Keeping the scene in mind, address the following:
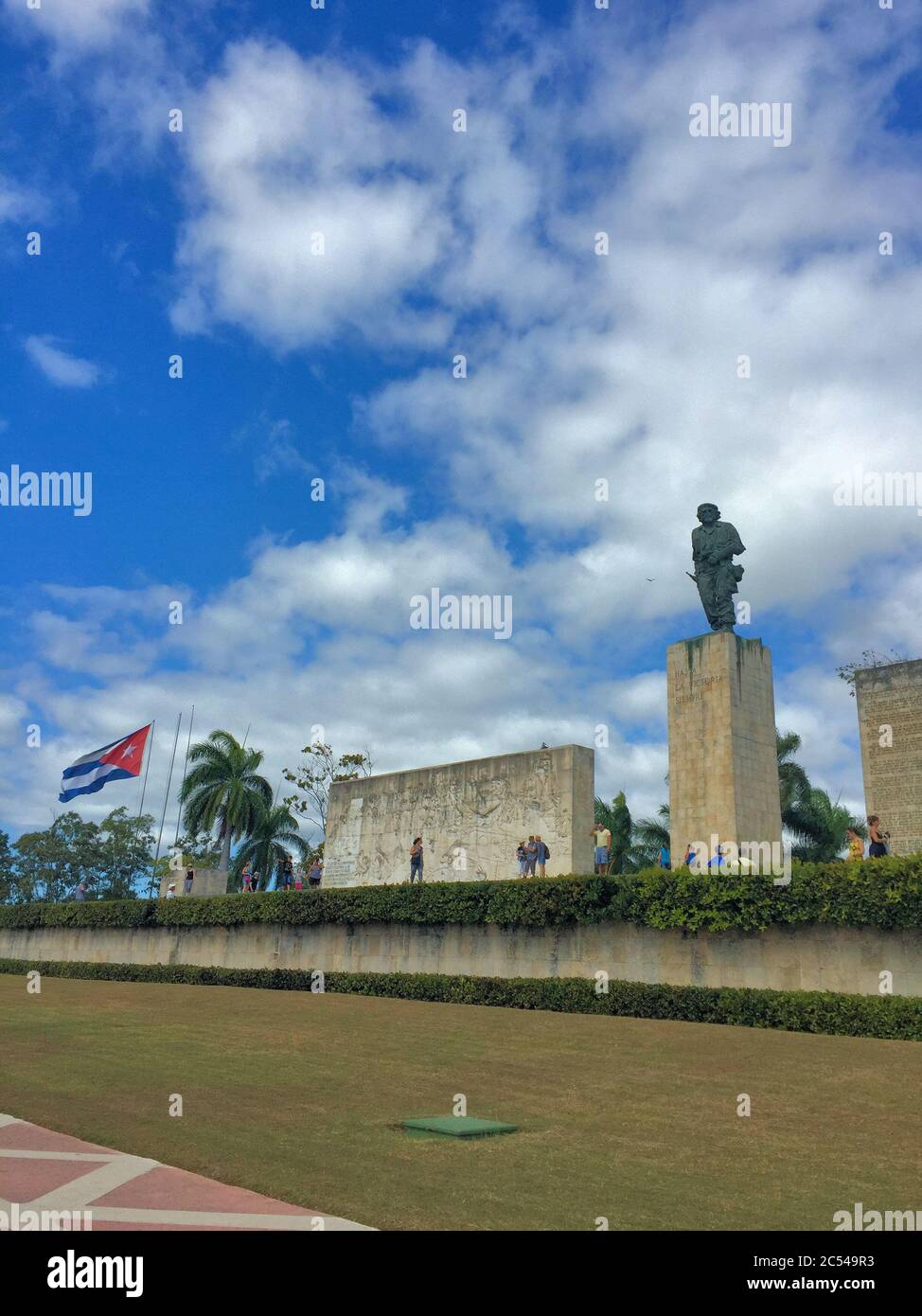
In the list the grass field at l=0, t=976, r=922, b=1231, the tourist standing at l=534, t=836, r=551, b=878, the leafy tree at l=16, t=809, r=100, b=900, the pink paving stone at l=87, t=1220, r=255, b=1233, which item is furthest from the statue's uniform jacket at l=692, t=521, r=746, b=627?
the leafy tree at l=16, t=809, r=100, b=900

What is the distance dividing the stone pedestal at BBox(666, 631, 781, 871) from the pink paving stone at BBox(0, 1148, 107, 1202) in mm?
13428

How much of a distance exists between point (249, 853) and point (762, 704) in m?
32.0

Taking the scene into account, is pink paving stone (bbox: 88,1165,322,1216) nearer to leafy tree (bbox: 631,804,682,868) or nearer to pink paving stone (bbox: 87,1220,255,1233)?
pink paving stone (bbox: 87,1220,255,1233)

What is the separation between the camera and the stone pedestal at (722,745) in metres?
18.2

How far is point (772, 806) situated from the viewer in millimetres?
19047

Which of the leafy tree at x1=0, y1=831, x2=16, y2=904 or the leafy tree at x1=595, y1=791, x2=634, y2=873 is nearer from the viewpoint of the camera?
the leafy tree at x1=595, y1=791, x2=634, y2=873

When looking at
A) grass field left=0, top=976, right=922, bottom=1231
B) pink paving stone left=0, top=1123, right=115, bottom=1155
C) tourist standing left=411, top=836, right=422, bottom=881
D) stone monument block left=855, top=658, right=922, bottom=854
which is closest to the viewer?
grass field left=0, top=976, right=922, bottom=1231

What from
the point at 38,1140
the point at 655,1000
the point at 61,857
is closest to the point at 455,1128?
the point at 38,1140

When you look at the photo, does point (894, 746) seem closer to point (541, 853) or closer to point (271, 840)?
point (541, 853)

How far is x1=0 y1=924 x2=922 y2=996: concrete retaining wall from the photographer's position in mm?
13766

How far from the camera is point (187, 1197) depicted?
566 centimetres

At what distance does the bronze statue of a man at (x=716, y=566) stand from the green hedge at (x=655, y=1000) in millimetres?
7246

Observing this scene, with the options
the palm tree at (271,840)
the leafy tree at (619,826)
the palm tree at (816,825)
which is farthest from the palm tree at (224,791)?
the palm tree at (816,825)

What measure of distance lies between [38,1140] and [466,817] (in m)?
15.3
